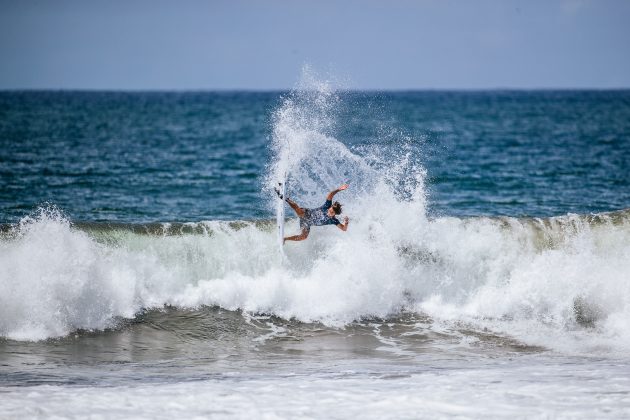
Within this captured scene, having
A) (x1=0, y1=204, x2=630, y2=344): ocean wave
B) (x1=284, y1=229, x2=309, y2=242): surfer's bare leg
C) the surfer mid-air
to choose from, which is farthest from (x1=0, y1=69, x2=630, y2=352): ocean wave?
the surfer mid-air

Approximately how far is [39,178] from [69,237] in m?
14.4

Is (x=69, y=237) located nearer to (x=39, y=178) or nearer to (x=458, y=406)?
(x=458, y=406)

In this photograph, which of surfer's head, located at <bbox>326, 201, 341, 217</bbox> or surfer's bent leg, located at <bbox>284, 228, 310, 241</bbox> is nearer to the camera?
surfer's head, located at <bbox>326, 201, 341, 217</bbox>

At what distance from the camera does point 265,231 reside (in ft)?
54.2

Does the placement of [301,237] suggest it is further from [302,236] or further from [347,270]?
[347,270]

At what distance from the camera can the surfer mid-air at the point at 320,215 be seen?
1465cm

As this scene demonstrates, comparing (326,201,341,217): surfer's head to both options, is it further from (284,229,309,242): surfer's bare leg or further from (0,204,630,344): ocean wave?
(0,204,630,344): ocean wave

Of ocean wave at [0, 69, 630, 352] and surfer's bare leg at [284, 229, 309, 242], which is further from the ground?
surfer's bare leg at [284, 229, 309, 242]

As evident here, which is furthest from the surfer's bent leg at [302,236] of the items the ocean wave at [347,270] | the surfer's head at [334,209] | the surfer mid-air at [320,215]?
the surfer's head at [334,209]

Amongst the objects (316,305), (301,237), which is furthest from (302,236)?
(316,305)

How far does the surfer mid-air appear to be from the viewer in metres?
14.6

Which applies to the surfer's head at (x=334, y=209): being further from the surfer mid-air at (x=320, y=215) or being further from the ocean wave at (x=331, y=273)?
the ocean wave at (x=331, y=273)

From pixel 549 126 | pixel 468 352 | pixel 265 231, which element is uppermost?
pixel 549 126

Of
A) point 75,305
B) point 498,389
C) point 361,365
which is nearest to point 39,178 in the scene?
point 75,305
